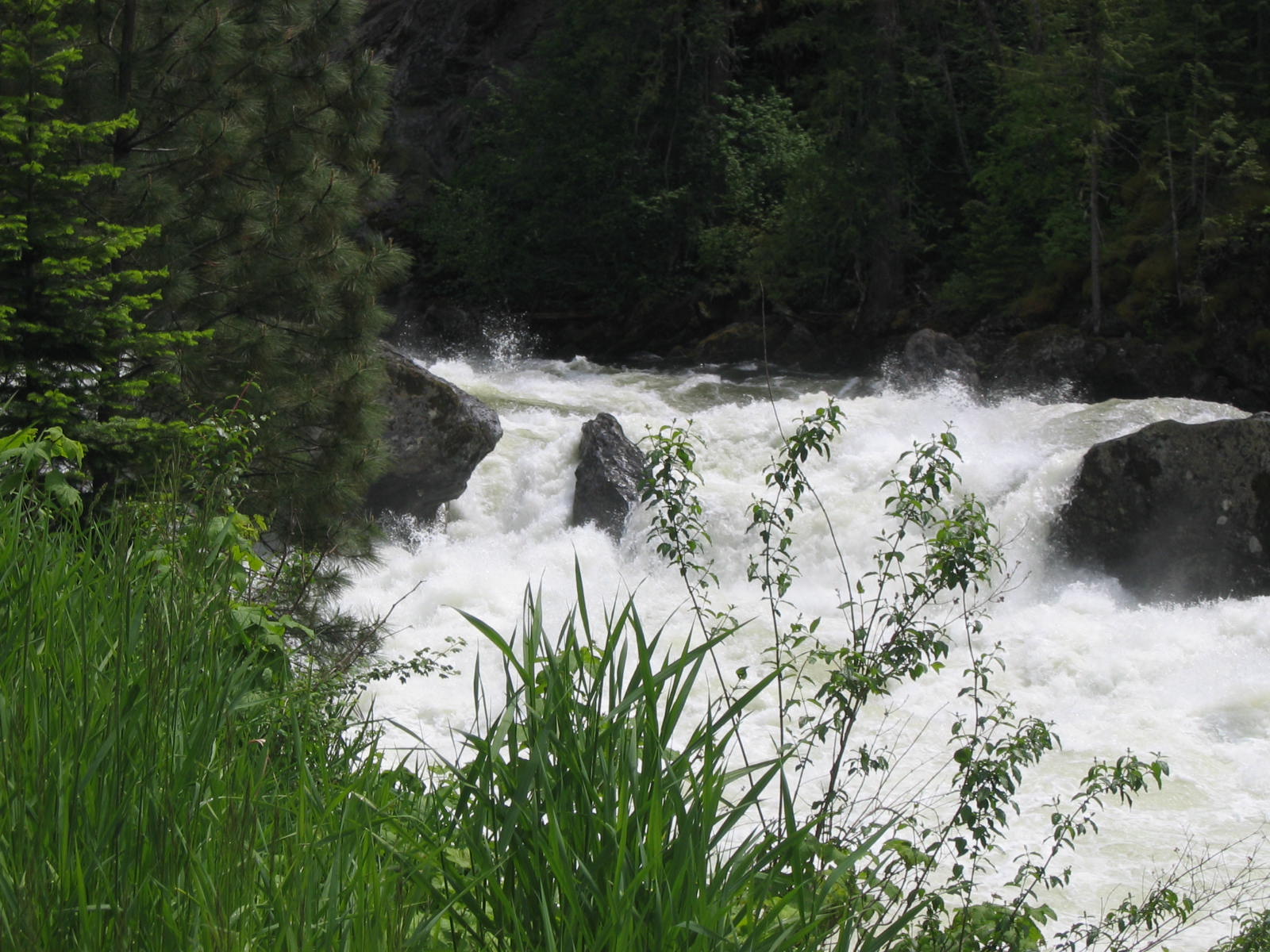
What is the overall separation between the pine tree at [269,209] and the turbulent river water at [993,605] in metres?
1.28

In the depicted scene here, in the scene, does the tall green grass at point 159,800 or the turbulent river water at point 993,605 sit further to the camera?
the turbulent river water at point 993,605

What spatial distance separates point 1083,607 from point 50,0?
8.88 metres

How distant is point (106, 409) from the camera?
6.65 meters

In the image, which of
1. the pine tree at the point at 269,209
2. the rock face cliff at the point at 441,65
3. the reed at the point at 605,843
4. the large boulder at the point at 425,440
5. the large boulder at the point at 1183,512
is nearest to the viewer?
the reed at the point at 605,843

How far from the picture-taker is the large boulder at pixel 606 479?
41.4ft

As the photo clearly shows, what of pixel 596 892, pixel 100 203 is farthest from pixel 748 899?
pixel 100 203

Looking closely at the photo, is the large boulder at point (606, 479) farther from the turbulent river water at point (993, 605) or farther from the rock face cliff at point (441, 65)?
the rock face cliff at point (441, 65)

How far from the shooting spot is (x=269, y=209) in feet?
26.2

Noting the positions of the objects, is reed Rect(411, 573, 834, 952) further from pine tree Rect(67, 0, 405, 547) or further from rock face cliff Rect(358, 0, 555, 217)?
rock face cliff Rect(358, 0, 555, 217)

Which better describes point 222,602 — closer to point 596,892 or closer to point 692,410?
point 596,892

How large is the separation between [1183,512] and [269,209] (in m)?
8.12

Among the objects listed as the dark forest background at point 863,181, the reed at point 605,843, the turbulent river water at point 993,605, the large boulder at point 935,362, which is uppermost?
the dark forest background at point 863,181

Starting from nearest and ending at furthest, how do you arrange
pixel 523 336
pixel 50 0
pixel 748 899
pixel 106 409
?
pixel 748 899 → pixel 50 0 → pixel 106 409 → pixel 523 336

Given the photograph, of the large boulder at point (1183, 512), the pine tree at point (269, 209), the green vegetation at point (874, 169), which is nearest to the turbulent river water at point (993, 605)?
the large boulder at point (1183, 512)
